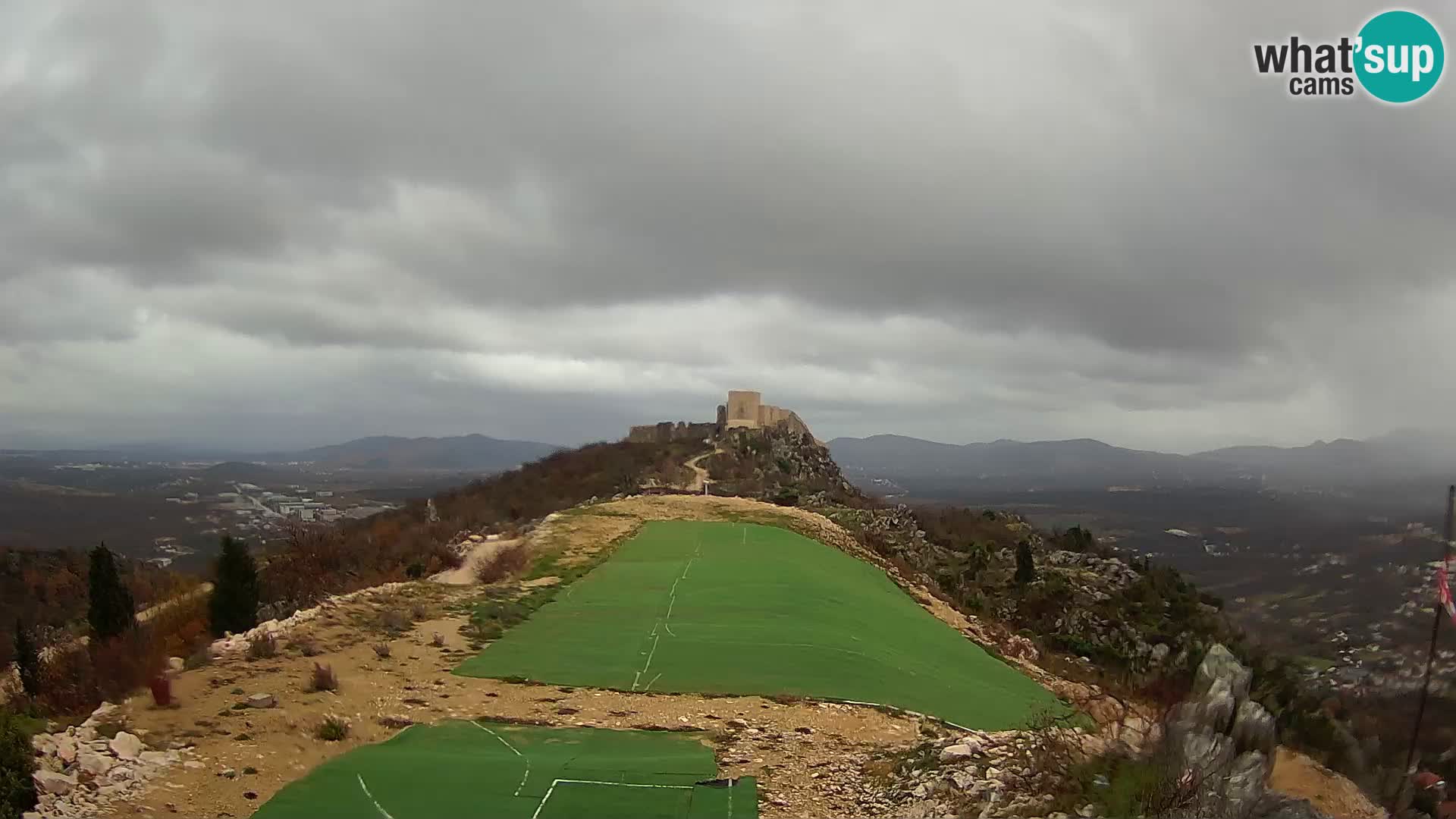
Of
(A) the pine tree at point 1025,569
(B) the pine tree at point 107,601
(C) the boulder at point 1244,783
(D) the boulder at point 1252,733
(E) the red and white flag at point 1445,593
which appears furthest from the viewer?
(A) the pine tree at point 1025,569

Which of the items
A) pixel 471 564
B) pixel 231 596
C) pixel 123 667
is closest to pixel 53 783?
pixel 123 667

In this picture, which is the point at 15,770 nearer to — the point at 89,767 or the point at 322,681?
the point at 89,767

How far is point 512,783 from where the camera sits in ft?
24.9

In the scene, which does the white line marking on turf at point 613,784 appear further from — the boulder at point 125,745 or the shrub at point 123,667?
the shrub at point 123,667

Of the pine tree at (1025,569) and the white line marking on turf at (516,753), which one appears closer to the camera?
the white line marking on turf at (516,753)

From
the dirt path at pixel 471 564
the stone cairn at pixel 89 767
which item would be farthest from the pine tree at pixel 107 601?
the stone cairn at pixel 89 767

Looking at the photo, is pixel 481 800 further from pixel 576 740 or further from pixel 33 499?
pixel 33 499

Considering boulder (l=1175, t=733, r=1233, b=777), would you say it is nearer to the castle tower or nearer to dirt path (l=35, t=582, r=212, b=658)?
dirt path (l=35, t=582, r=212, b=658)

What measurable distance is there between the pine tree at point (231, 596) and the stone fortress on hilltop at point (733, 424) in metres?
52.2

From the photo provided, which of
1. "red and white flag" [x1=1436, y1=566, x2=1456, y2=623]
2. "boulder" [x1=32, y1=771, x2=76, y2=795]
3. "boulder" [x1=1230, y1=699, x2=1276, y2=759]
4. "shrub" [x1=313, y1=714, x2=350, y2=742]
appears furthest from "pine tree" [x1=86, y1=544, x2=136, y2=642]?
"red and white flag" [x1=1436, y1=566, x2=1456, y2=623]

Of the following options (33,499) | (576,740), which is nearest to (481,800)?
(576,740)

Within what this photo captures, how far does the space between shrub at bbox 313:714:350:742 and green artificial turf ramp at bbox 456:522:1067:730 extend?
3.01 metres

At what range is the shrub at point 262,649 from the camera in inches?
442

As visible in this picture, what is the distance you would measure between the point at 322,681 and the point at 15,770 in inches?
154
